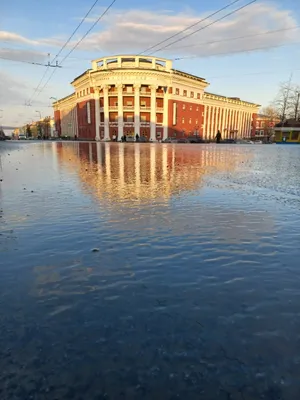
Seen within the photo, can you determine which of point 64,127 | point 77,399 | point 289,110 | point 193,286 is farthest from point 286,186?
point 64,127

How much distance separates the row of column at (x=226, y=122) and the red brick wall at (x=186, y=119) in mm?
4985

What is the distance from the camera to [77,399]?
1.63m

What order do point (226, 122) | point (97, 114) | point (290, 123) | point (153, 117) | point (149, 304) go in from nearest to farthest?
point (149, 304)
point (290, 123)
point (153, 117)
point (97, 114)
point (226, 122)

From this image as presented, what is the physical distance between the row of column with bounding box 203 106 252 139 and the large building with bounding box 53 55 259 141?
260 inches

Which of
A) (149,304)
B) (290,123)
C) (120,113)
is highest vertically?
(120,113)

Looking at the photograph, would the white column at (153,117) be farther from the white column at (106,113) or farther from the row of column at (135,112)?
the white column at (106,113)

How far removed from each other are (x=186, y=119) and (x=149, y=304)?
76.0 m

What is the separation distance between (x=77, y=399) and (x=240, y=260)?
7.89ft

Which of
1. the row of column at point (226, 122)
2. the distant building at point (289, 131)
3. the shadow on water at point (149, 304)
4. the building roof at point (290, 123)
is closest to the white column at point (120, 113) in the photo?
the row of column at point (226, 122)

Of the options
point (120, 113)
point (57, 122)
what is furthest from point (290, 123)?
point (57, 122)

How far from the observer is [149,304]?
2570 mm

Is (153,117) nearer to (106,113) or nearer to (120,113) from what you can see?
(120,113)

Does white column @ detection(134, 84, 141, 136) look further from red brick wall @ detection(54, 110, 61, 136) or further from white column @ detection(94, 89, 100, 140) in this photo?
red brick wall @ detection(54, 110, 61, 136)

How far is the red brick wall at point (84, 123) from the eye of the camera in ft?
234
